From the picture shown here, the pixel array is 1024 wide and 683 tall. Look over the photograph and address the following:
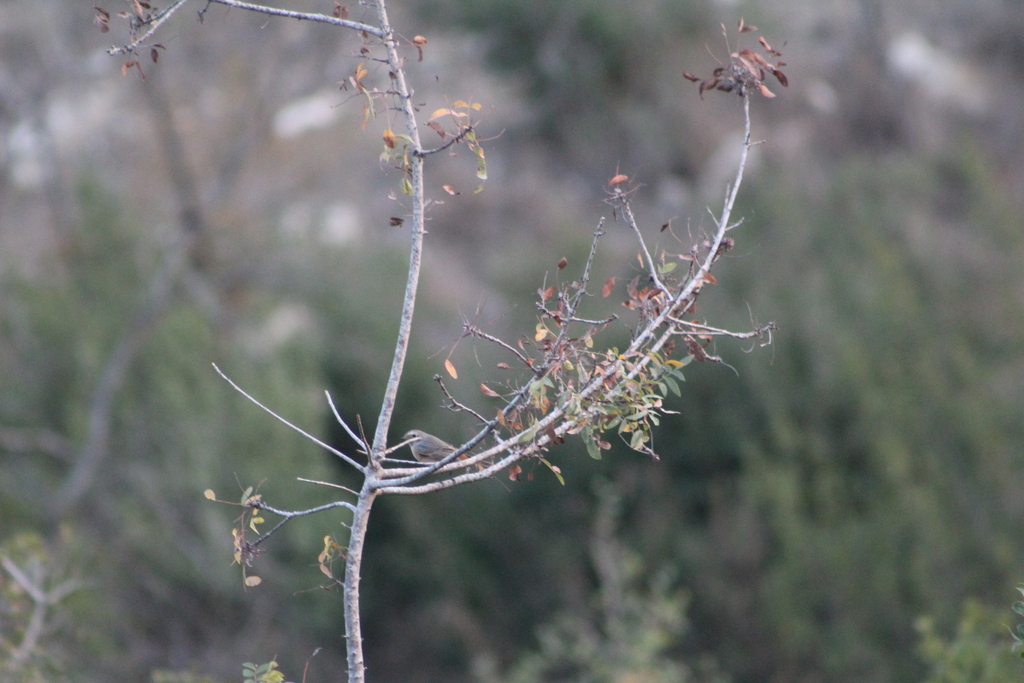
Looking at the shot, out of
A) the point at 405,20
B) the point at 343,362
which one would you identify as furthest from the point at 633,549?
the point at 405,20

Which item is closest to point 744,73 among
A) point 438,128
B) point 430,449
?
point 438,128

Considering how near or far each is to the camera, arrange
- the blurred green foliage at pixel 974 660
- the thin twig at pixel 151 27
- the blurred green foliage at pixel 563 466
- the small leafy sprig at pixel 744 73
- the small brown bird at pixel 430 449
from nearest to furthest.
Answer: the thin twig at pixel 151 27 < the small leafy sprig at pixel 744 73 < the blurred green foliage at pixel 974 660 < the small brown bird at pixel 430 449 < the blurred green foliage at pixel 563 466

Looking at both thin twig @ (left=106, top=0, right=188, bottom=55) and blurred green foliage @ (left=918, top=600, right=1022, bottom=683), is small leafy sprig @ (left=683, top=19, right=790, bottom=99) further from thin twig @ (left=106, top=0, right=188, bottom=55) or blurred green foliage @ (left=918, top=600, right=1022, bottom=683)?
blurred green foliage @ (left=918, top=600, right=1022, bottom=683)

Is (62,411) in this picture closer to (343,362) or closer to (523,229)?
(343,362)

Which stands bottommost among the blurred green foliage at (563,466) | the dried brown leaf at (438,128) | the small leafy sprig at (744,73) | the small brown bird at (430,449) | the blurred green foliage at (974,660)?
the blurred green foliage at (974,660)

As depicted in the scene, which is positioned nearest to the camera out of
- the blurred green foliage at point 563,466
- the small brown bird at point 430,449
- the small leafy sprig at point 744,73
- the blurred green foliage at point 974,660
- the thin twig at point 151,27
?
the thin twig at point 151,27

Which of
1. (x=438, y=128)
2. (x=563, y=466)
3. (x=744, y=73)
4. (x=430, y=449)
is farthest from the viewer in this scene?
(x=563, y=466)

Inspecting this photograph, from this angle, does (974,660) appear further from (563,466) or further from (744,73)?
(563,466)

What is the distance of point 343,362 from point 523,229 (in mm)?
7886

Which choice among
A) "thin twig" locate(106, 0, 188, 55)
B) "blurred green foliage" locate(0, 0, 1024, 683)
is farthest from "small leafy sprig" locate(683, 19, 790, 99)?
"blurred green foliage" locate(0, 0, 1024, 683)

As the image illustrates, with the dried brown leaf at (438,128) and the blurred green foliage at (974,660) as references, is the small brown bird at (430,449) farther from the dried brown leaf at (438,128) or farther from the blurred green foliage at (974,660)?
the blurred green foliage at (974,660)

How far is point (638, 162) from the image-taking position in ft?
75.4

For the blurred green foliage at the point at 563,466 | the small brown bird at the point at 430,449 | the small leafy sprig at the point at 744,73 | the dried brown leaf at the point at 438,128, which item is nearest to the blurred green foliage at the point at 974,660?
the small brown bird at the point at 430,449

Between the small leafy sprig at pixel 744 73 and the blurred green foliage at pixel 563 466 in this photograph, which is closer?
the small leafy sprig at pixel 744 73
